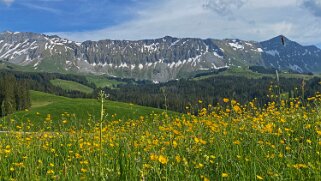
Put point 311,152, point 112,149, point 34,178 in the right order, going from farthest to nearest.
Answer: point 112,149
point 311,152
point 34,178

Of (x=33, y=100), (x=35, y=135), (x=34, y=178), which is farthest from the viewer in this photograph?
(x=33, y=100)

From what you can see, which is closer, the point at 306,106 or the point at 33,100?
the point at 306,106

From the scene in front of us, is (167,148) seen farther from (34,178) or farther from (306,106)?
(306,106)

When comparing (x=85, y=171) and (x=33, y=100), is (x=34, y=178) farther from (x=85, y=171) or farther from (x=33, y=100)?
(x=33, y=100)

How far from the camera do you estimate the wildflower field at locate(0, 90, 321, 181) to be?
14.5 feet

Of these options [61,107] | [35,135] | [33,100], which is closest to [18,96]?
[61,107]

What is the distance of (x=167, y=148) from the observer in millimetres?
6363

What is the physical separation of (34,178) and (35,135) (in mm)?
4628

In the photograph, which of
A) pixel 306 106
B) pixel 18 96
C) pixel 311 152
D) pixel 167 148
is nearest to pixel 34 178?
pixel 167 148

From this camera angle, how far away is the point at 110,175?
4.41 meters

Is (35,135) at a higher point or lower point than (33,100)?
higher

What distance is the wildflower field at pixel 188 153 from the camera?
4406 mm

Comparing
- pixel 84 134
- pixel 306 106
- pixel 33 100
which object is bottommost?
pixel 33 100

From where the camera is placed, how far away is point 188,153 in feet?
17.7
